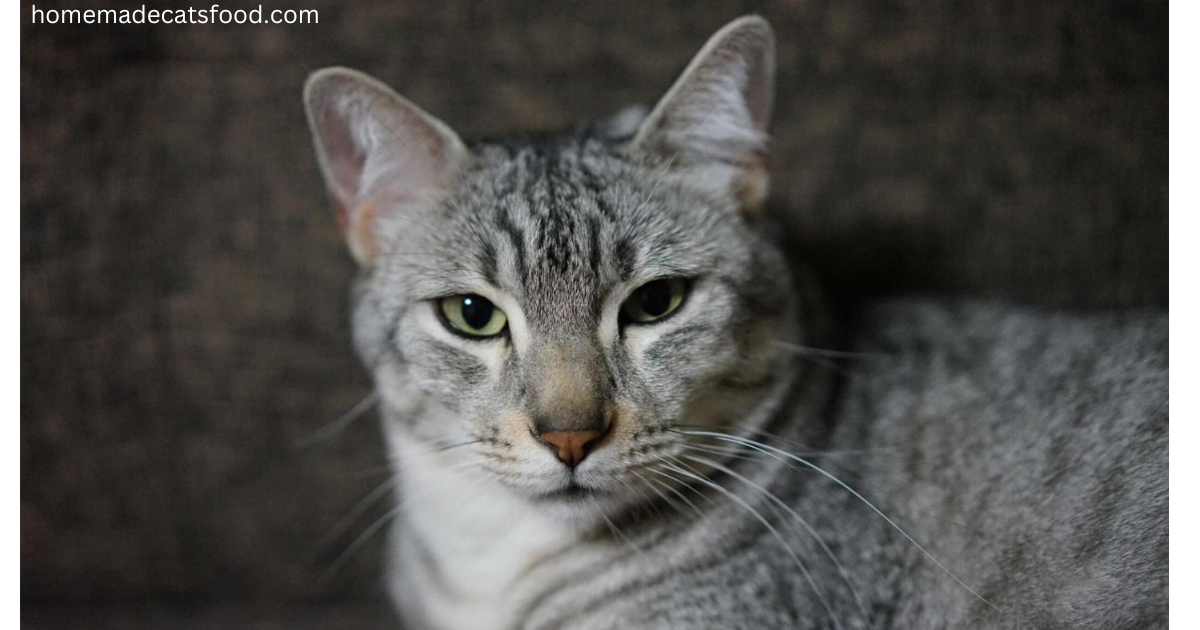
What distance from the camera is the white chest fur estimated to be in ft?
3.95

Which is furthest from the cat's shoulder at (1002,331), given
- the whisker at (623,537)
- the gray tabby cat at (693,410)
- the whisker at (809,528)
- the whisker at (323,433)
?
the whisker at (323,433)

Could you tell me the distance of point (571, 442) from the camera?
3.20 ft

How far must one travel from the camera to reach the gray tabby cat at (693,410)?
104 centimetres

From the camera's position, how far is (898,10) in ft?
4.72

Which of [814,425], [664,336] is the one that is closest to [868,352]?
[814,425]

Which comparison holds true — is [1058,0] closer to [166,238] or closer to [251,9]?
[251,9]

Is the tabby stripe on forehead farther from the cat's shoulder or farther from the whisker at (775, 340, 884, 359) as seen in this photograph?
the cat's shoulder

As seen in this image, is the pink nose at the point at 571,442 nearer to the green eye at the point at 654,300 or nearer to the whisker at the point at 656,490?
the whisker at the point at 656,490

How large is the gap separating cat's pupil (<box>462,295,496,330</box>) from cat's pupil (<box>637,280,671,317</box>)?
7.7 inches

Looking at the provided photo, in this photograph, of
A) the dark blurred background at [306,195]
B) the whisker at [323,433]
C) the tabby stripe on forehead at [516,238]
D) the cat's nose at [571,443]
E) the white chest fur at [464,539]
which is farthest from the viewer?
the whisker at [323,433]

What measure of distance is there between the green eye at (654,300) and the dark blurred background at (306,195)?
51 cm

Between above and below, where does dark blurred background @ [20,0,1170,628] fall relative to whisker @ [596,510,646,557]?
above

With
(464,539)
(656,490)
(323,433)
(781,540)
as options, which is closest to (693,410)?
(656,490)

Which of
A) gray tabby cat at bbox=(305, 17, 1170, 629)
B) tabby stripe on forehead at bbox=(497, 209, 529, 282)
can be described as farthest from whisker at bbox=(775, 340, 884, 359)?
tabby stripe on forehead at bbox=(497, 209, 529, 282)
